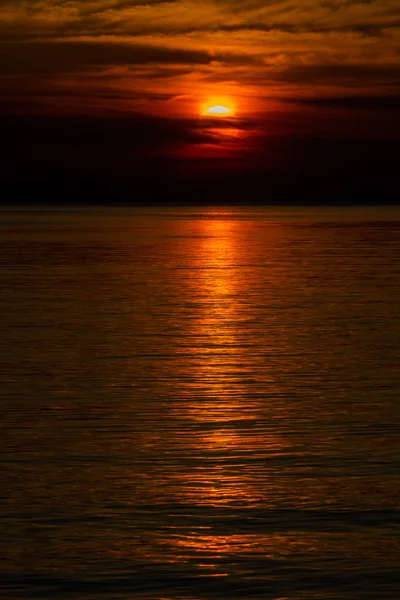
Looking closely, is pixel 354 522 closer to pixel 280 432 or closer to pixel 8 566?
pixel 8 566

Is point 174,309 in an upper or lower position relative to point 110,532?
lower

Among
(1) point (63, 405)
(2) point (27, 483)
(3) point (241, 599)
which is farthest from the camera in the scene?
(1) point (63, 405)

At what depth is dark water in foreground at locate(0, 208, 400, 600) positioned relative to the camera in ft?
40.3

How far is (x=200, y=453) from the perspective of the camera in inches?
688

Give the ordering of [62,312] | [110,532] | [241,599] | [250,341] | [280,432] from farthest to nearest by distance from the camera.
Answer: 1. [62,312]
2. [250,341]
3. [280,432]
4. [110,532]
5. [241,599]

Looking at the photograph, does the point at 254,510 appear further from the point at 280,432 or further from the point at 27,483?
the point at 280,432

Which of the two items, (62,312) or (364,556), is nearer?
(364,556)

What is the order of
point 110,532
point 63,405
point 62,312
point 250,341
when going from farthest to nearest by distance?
1. point 62,312
2. point 250,341
3. point 63,405
4. point 110,532

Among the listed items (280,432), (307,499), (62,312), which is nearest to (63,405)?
(280,432)

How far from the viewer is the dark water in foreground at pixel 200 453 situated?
1230 centimetres

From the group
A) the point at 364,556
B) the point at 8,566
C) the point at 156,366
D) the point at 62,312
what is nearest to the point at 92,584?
the point at 8,566

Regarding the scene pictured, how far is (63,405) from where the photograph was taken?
21.8 m

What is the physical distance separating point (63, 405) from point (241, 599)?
35.0ft

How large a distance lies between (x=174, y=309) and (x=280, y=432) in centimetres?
2160
